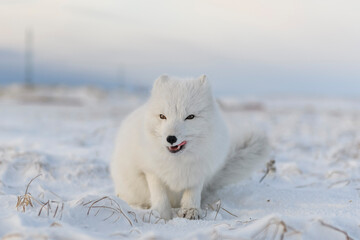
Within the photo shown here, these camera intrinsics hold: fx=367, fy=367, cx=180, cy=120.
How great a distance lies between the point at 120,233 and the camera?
2064 millimetres

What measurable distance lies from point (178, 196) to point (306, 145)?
4642mm

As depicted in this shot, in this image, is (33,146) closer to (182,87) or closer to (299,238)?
(182,87)

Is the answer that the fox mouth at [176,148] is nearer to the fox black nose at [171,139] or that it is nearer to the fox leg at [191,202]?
the fox black nose at [171,139]

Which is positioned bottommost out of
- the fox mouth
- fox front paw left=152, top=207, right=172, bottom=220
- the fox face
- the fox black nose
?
fox front paw left=152, top=207, right=172, bottom=220

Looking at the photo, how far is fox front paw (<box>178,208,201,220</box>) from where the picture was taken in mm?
3127

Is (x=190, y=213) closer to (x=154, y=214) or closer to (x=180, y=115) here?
(x=154, y=214)

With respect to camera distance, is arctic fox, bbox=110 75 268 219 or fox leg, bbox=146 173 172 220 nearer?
arctic fox, bbox=110 75 268 219

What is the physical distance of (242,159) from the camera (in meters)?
3.91

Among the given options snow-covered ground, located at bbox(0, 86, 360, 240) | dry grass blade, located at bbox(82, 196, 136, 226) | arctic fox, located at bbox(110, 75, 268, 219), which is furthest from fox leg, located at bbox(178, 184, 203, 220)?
dry grass blade, located at bbox(82, 196, 136, 226)

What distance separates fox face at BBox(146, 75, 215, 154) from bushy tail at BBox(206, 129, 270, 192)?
91cm

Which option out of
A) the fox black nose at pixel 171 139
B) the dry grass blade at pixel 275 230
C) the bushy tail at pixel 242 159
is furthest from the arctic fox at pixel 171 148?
the dry grass blade at pixel 275 230

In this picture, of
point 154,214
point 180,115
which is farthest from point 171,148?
point 154,214

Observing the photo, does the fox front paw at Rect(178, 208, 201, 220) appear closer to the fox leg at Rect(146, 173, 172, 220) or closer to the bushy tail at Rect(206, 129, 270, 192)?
the fox leg at Rect(146, 173, 172, 220)

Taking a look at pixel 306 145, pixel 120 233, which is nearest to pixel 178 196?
pixel 120 233
